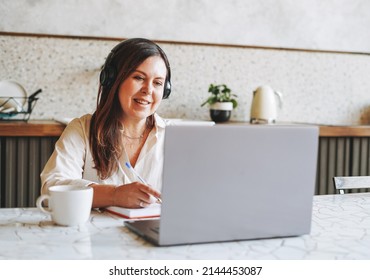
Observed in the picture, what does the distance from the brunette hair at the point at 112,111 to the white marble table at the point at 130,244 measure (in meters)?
0.43

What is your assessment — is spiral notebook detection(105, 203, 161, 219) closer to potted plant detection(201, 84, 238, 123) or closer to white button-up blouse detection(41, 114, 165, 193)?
white button-up blouse detection(41, 114, 165, 193)

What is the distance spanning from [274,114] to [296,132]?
213cm

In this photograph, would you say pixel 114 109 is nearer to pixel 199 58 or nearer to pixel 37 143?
pixel 37 143

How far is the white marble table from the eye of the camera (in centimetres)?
98

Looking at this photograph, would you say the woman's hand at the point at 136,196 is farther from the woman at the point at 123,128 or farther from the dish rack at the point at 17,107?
the dish rack at the point at 17,107

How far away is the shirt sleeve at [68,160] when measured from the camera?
1.52 m

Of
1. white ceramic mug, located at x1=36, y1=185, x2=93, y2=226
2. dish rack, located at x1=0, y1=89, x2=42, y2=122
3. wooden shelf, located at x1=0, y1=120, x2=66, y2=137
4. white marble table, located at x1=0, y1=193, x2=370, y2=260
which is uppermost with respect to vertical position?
dish rack, located at x1=0, y1=89, x2=42, y2=122

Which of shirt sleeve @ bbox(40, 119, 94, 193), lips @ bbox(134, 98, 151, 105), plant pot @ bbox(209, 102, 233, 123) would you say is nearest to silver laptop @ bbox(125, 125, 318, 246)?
shirt sleeve @ bbox(40, 119, 94, 193)

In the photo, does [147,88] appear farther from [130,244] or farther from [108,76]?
[130,244]

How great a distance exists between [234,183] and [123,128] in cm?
88

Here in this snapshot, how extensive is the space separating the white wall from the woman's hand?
177cm

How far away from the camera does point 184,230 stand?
102cm

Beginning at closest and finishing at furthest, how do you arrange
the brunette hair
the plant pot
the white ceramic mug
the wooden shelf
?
1. the white ceramic mug
2. the brunette hair
3. the wooden shelf
4. the plant pot
